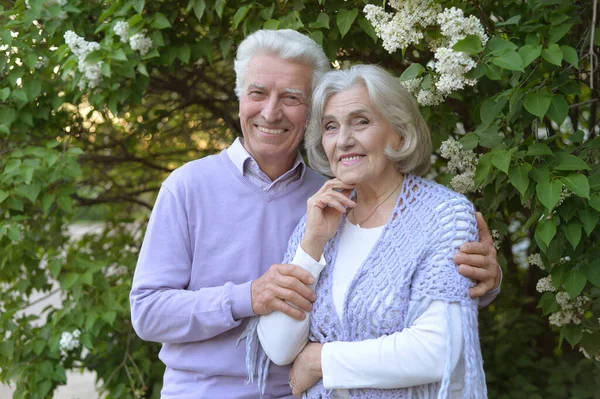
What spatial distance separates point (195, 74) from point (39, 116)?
89 centimetres

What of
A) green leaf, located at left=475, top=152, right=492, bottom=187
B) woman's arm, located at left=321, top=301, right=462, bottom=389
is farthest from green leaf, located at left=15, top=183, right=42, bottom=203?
green leaf, located at left=475, top=152, right=492, bottom=187

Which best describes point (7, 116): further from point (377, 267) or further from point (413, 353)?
point (413, 353)

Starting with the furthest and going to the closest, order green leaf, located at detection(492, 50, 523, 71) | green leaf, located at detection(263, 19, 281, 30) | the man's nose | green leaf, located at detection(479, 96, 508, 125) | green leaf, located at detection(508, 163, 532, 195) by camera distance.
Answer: green leaf, located at detection(263, 19, 281, 30)
the man's nose
green leaf, located at detection(479, 96, 508, 125)
green leaf, located at detection(508, 163, 532, 195)
green leaf, located at detection(492, 50, 523, 71)

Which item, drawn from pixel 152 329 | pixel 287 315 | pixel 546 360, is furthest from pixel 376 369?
pixel 546 360

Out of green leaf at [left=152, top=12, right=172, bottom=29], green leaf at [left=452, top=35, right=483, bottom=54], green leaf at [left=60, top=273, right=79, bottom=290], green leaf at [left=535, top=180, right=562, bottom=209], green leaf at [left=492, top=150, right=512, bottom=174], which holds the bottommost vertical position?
green leaf at [left=60, top=273, right=79, bottom=290]

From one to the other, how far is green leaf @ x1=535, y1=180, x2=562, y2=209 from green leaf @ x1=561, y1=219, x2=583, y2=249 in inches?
5.8

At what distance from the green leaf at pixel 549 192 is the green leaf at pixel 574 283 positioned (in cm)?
36

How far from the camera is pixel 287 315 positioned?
2072 millimetres

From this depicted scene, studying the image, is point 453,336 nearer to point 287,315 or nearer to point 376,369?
point 376,369

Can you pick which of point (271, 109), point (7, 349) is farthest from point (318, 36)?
point (7, 349)

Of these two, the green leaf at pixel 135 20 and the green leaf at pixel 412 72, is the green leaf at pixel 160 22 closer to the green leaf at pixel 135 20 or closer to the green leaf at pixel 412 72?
the green leaf at pixel 135 20

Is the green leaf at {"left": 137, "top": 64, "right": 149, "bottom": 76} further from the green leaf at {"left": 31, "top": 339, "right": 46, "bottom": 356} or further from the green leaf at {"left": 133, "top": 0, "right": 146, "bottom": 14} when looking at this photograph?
the green leaf at {"left": 31, "top": 339, "right": 46, "bottom": 356}

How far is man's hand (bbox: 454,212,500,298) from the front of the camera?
191 cm

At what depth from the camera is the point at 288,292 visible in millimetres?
2051
